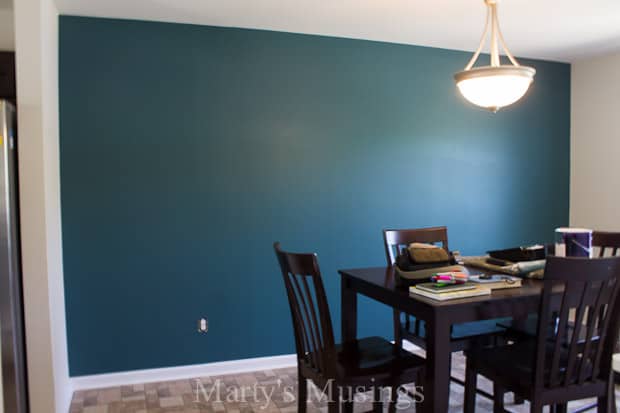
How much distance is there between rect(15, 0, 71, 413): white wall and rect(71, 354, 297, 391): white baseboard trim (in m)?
0.61

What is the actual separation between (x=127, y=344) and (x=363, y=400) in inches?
60.0

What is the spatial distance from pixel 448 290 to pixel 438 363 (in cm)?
28

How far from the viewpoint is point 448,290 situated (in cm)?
202

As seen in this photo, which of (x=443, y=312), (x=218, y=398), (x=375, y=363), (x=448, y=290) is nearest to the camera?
(x=443, y=312)

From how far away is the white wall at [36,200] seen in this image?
2422 millimetres

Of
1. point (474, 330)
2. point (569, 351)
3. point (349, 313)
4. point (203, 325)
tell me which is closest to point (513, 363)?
point (569, 351)

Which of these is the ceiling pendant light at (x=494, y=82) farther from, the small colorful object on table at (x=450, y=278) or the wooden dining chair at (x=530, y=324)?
the wooden dining chair at (x=530, y=324)

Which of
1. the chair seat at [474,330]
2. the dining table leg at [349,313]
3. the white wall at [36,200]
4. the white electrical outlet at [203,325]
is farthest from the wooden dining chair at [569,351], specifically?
the white wall at [36,200]

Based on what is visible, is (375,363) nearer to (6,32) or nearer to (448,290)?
(448,290)

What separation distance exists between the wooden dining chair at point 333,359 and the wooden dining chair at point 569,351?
0.38 metres

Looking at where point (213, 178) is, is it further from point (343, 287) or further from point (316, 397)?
point (316, 397)

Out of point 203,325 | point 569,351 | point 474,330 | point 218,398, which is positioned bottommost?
point 218,398

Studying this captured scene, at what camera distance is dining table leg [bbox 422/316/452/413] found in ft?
6.29

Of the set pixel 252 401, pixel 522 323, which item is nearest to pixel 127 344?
pixel 252 401
